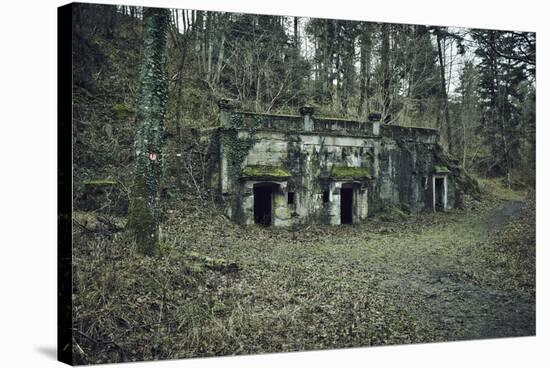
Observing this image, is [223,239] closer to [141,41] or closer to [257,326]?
[257,326]

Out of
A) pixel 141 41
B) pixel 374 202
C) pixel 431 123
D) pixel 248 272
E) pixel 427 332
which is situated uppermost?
pixel 141 41

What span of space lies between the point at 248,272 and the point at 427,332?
322 centimetres

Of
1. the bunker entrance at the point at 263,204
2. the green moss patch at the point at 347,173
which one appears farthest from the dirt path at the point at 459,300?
the bunker entrance at the point at 263,204

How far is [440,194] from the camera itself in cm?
1202

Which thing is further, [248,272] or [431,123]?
[431,123]

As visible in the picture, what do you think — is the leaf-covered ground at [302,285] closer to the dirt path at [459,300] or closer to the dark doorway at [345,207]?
the dirt path at [459,300]

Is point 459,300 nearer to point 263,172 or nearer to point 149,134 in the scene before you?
point 263,172

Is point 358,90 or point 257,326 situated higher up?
point 358,90

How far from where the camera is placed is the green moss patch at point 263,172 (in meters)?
10.8

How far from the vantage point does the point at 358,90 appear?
1125cm

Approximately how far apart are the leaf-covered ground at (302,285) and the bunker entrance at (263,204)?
20cm

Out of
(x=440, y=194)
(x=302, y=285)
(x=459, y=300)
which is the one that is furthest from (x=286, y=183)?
(x=459, y=300)

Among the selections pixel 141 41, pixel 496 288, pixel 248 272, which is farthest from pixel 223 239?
pixel 496 288

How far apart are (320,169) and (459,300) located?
3.20 m
